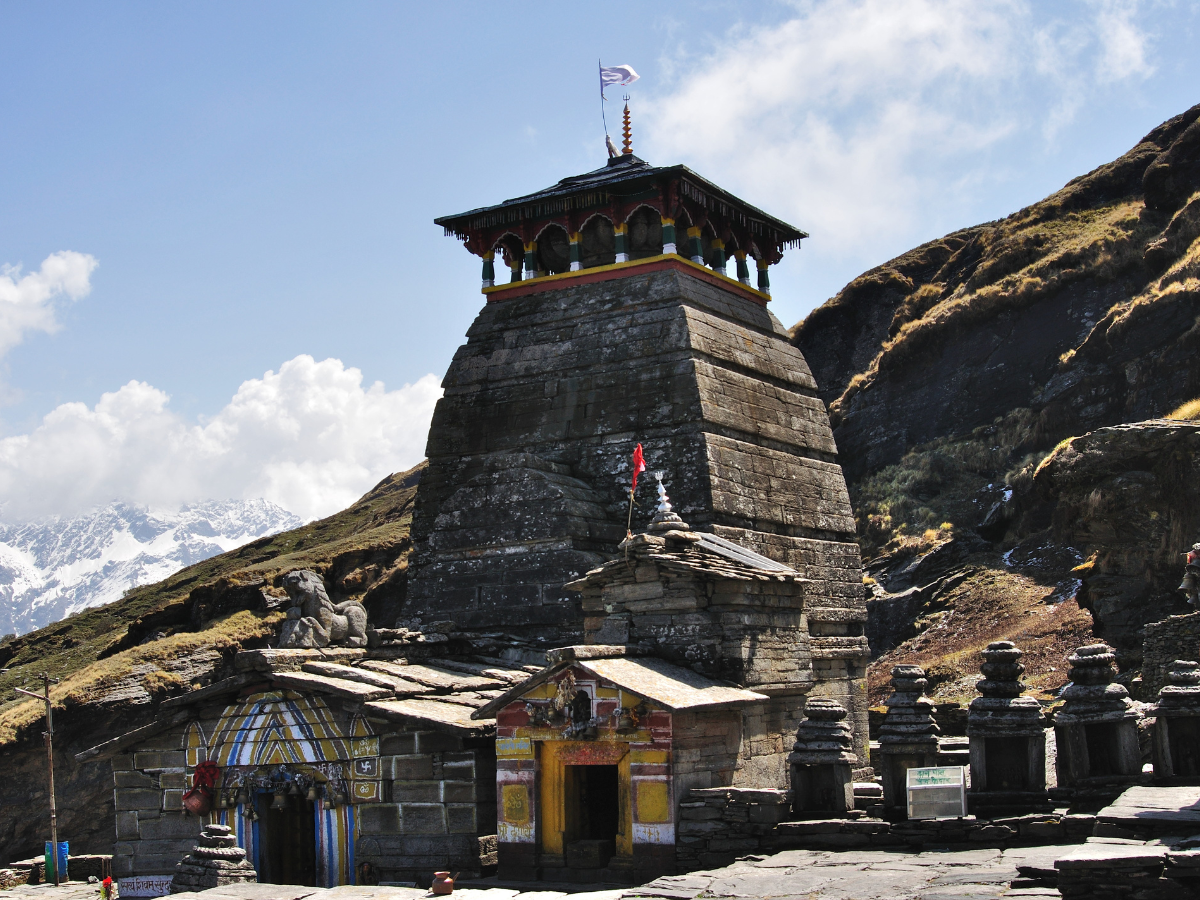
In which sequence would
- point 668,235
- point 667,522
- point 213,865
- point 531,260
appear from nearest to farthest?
point 213,865
point 667,522
point 668,235
point 531,260

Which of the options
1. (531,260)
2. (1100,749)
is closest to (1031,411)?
(531,260)

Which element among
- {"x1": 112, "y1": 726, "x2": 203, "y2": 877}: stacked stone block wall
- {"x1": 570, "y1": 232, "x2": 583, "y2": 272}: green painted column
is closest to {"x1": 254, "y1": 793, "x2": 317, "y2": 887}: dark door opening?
{"x1": 112, "y1": 726, "x2": 203, "y2": 877}: stacked stone block wall

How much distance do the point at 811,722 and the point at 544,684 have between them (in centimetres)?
350

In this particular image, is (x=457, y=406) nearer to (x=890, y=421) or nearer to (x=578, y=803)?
(x=578, y=803)

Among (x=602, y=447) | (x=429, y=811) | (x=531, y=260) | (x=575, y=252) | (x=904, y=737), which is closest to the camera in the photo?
(x=904, y=737)

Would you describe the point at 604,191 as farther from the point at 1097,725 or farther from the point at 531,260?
the point at 1097,725

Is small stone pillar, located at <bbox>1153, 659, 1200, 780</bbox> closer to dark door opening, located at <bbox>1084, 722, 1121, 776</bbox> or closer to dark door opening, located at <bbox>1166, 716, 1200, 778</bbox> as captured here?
dark door opening, located at <bbox>1166, 716, 1200, 778</bbox>

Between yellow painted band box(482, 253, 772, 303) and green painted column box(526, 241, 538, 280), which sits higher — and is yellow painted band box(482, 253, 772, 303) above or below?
below

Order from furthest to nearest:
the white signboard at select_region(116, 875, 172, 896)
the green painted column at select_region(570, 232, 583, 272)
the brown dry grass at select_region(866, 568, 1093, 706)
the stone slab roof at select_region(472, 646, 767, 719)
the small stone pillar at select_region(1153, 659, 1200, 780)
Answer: the brown dry grass at select_region(866, 568, 1093, 706) < the green painted column at select_region(570, 232, 583, 272) < the white signboard at select_region(116, 875, 172, 896) < the stone slab roof at select_region(472, 646, 767, 719) < the small stone pillar at select_region(1153, 659, 1200, 780)

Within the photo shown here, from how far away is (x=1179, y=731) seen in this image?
13352mm

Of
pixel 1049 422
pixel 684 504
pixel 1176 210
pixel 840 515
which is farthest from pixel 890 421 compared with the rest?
pixel 684 504

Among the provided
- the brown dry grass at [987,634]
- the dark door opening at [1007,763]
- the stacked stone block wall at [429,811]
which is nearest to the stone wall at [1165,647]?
the brown dry grass at [987,634]

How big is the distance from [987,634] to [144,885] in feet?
85.7

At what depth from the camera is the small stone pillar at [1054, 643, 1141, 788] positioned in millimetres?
13828
